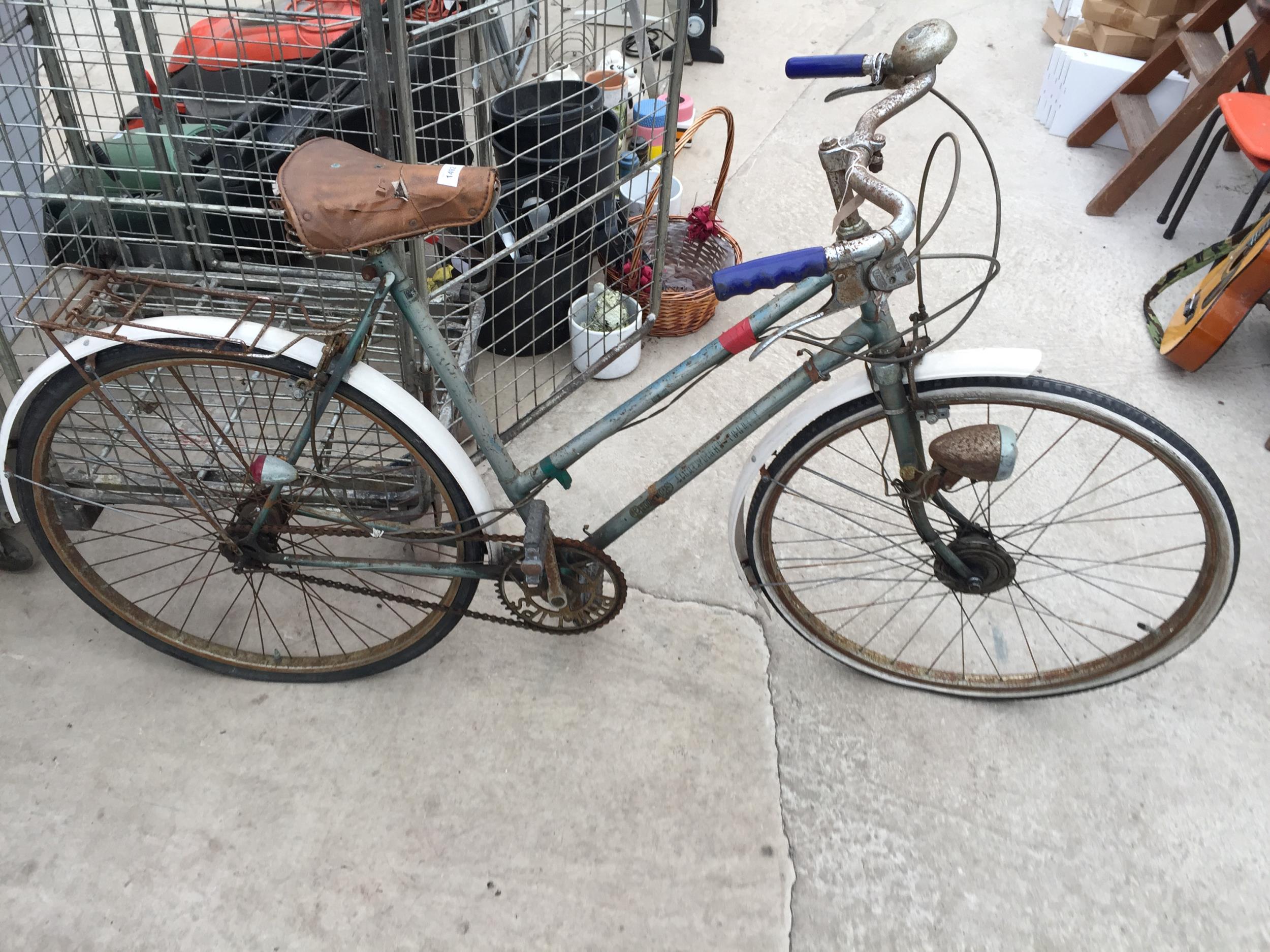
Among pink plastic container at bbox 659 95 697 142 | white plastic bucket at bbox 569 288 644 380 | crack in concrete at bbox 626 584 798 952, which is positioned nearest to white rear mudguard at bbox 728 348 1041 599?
crack in concrete at bbox 626 584 798 952

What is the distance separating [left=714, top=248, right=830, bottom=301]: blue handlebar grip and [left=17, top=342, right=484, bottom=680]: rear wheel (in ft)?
2.44

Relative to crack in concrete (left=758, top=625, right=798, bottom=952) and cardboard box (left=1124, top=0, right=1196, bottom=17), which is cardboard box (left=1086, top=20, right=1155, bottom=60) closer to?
cardboard box (left=1124, top=0, right=1196, bottom=17)

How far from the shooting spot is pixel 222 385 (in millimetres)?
2734

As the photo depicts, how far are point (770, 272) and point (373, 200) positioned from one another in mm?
674

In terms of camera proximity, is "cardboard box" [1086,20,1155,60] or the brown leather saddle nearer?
the brown leather saddle

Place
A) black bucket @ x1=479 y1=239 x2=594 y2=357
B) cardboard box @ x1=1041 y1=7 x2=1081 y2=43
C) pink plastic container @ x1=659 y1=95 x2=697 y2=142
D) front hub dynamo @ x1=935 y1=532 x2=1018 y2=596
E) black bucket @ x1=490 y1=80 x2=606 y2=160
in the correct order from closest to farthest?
front hub dynamo @ x1=935 y1=532 x2=1018 y2=596 < black bucket @ x1=490 y1=80 x2=606 y2=160 < black bucket @ x1=479 y1=239 x2=594 y2=357 < pink plastic container @ x1=659 y1=95 x2=697 y2=142 < cardboard box @ x1=1041 y1=7 x2=1081 y2=43

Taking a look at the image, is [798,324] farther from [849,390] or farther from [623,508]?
[623,508]

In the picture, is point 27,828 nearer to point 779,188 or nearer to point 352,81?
point 352,81

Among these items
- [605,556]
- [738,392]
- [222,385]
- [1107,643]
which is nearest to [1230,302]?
[1107,643]

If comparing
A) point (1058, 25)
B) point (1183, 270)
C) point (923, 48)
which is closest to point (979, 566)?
point (923, 48)

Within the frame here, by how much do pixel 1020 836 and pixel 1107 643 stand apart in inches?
25.1

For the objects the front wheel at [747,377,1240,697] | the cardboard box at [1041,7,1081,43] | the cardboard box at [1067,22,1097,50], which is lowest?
the front wheel at [747,377,1240,697]

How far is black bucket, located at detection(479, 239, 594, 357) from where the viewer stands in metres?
2.90

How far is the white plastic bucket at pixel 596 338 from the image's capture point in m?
2.96
